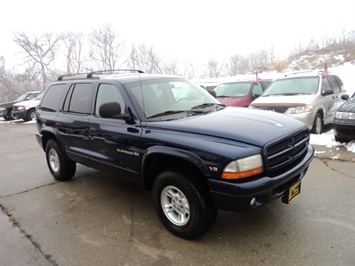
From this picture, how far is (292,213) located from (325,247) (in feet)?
2.30

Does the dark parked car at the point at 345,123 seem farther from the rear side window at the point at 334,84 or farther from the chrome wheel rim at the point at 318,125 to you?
the rear side window at the point at 334,84

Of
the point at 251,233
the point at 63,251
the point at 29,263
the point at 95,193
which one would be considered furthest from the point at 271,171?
the point at 95,193

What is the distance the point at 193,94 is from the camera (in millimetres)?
4004

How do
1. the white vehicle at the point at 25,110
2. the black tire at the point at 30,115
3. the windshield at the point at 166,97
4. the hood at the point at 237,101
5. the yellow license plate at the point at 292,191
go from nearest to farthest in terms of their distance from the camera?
1. the yellow license plate at the point at 292,191
2. the windshield at the point at 166,97
3. the hood at the point at 237,101
4. the white vehicle at the point at 25,110
5. the black tire at the point at 30,115

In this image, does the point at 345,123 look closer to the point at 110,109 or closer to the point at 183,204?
the point at 183,204

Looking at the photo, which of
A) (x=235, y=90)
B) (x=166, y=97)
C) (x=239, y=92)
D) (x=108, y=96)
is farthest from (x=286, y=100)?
(x=108, y=96)

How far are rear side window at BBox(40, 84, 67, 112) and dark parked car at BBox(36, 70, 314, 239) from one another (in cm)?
61

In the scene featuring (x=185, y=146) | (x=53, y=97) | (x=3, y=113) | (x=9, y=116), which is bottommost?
(x=9, y=116)

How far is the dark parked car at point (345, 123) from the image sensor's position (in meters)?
5.77

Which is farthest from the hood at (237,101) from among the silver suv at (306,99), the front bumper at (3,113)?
the front bumper at (3,113)

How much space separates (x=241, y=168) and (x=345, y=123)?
4.54m

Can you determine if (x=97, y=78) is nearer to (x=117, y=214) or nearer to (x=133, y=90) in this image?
(x=133, y=90)

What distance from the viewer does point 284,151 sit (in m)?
2.78

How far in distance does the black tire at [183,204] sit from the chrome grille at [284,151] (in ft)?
2.29
